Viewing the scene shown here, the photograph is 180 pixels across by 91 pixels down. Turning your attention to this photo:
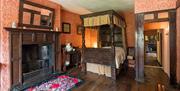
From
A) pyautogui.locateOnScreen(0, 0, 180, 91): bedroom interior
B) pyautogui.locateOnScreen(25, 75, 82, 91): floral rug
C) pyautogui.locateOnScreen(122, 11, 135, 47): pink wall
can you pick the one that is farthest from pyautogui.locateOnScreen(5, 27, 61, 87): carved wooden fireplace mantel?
pyautogui.locateOnScreen(122, 11, 135, 47): pink wall

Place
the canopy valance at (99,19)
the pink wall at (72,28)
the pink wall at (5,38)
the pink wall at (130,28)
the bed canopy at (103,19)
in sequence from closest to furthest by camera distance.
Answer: the pink wall at (5,38), the bed canopy at (103,19), the canopy valance at (99,19), the pink wall at (72,28), the pink wall at (130,28)

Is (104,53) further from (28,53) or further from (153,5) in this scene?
(28,53)

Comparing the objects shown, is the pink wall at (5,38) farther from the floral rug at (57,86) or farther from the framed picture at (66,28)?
the framed picture at (66,28)

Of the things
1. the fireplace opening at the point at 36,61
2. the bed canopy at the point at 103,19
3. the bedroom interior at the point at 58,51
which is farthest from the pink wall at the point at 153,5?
the fireplace opening at the point at 36,61

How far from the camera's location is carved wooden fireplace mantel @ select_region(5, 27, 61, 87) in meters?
3.02

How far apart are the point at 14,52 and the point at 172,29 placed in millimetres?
4397

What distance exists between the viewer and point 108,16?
3.92 metres

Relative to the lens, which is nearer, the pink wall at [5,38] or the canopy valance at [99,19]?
the pink wall at [5,38]

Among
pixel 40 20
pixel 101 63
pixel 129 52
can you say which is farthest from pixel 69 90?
pixel 129 52

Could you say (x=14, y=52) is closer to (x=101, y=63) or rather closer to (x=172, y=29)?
(x=101, y=63)

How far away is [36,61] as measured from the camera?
401 cm

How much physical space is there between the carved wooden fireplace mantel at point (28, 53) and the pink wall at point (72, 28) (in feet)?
4.34

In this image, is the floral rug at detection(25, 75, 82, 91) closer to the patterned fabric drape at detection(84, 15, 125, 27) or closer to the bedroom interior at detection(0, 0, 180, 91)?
the bedroom interior at detection(0, 0, 180, 91)

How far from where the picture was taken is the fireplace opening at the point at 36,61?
3535mm
